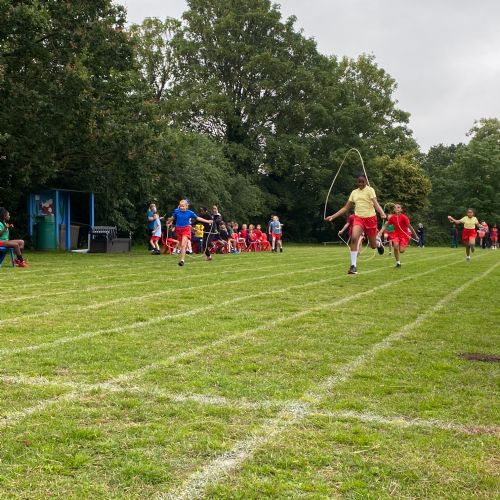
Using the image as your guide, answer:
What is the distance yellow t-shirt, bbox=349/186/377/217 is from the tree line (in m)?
10.3

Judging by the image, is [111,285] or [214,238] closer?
[111,285]

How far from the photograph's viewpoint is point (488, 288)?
12.7 meters

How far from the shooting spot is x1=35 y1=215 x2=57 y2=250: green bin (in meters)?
25.7

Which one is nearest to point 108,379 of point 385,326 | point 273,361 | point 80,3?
point 273,361

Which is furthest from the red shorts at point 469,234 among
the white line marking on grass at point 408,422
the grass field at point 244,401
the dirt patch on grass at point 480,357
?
the white line marking on grass at point 408,422

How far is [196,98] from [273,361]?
1719 inches

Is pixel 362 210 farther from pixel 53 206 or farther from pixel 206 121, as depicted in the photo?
pixel 206 121

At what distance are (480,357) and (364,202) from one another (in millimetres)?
9889

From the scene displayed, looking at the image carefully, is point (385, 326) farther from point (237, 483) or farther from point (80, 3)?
point (80, 3)

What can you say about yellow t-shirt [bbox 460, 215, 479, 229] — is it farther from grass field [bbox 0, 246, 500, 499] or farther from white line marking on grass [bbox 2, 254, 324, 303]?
grass field [bbox 0, 246, 500, 499]

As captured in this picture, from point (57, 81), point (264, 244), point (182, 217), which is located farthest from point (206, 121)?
point (182, 217)

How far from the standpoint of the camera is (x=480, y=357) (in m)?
6.07

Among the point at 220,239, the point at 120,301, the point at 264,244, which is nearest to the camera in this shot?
the point at 120,301

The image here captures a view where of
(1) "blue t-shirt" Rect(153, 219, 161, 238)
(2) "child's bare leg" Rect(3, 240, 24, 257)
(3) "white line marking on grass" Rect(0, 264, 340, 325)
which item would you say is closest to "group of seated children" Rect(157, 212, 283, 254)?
(1) "blue t-shirt" Rect(153, 219, 161, 238)
